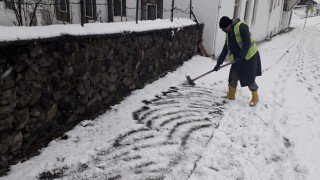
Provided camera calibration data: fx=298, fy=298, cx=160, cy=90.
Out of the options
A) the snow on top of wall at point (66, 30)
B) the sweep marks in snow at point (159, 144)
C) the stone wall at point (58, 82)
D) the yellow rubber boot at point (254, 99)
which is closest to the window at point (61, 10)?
the snow on top of wall at point (66, 30)

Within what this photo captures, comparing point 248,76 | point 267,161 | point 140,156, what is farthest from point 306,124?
point 140,156

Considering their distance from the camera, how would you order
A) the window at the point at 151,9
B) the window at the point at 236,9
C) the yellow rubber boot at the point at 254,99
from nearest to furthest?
the yellow rubber boot at the point at 254,99 < the window at the point at 151,9 < the window at the point at 236,9

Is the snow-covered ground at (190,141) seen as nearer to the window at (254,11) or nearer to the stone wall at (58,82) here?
the stone wall at (58,82)

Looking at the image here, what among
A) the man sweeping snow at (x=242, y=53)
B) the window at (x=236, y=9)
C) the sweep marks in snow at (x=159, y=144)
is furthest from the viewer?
the window at (x=236, y=9)

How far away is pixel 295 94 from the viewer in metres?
6.64

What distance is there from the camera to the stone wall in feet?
10.3

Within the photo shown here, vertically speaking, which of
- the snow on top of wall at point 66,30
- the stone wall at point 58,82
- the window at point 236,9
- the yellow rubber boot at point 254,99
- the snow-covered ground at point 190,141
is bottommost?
the snow-covered ground at point 190,141

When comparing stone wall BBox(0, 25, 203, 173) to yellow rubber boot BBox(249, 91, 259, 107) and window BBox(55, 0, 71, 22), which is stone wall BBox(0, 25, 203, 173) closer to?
window BBox(55, 0, 71, 22)

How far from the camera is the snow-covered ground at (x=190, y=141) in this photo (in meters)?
3.38

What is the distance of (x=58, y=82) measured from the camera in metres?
3.85

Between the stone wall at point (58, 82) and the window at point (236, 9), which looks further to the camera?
the window at point (236, 9)

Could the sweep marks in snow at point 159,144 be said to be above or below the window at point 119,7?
below

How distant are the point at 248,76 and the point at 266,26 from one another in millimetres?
14206

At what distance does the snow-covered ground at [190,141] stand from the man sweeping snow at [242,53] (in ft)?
1.41
